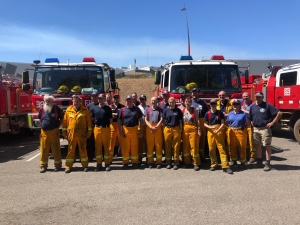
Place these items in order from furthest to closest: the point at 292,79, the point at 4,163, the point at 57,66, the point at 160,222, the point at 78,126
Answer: the point at 292,79, the point at 57,66, the point at 4,163, the point at 78,126, the point at 160,222

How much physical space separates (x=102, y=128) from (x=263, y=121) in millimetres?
3462

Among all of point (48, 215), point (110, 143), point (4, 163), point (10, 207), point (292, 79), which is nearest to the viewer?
point (48, 215)

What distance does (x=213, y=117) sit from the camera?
21.0 feet

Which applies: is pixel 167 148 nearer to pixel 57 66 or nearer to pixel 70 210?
pixel 70 210

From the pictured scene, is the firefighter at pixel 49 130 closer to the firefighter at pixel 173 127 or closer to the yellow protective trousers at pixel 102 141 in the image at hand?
the yellow protective trousers at pixel 102 141

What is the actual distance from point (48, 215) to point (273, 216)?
301cm

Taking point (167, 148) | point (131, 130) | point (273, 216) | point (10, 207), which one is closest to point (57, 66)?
point (131, 130)

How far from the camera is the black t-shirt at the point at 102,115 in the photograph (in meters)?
6.51

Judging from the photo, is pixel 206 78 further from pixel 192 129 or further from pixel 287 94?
pixel 287 94

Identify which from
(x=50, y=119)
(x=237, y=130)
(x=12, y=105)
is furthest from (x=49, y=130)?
(x=12, y=105)

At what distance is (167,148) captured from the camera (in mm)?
6672

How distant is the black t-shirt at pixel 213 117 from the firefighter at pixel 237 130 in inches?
14.1

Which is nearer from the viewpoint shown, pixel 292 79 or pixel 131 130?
pixel 131 130

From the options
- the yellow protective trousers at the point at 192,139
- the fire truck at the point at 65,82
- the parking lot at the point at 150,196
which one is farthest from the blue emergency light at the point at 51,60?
the yellow protective trousers at the point at 192,139
